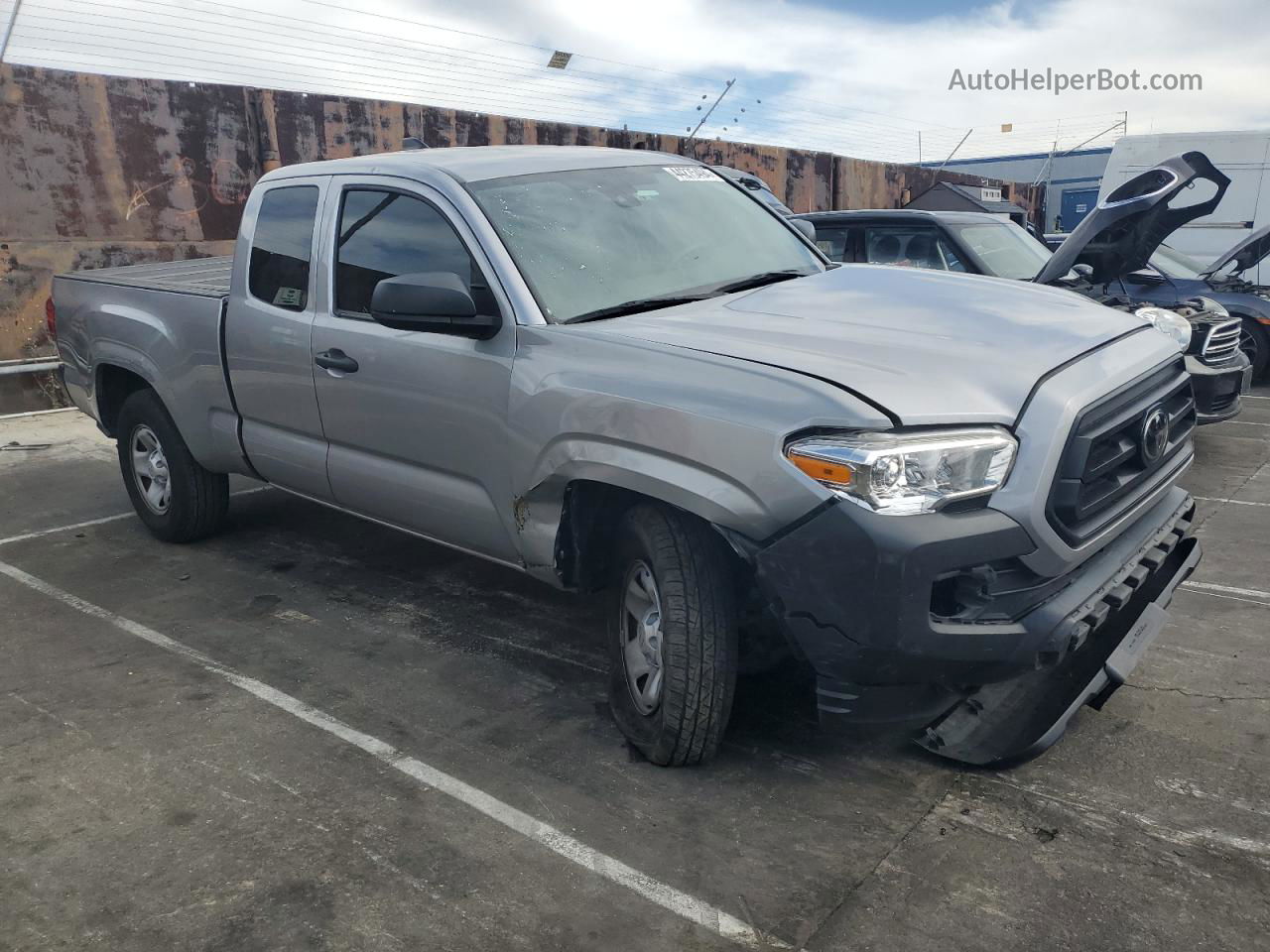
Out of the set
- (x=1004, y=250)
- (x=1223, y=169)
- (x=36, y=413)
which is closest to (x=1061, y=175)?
(x=1223, y=169)

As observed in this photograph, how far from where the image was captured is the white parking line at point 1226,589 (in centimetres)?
465

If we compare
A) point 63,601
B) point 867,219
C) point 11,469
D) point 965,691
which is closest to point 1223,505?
point 867,219

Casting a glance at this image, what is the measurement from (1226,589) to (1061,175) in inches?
1501

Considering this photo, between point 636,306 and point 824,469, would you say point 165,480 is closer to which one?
point 636,306

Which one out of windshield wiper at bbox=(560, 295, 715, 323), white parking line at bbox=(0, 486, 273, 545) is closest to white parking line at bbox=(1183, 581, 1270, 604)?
windshield wiper at bbox=(560, 295, 715, 323)

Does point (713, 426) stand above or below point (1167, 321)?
below

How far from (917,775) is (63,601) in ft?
13.2

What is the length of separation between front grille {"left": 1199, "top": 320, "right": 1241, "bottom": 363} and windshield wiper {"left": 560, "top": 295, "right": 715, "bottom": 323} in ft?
16.0

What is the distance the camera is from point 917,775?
3250 mm

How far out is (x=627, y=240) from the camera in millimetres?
3887

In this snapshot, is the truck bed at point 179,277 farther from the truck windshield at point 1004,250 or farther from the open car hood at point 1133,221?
the truck windshield at point 1004,250

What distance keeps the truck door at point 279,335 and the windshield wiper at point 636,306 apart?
1455mm

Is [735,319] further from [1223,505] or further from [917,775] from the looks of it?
[1223,505]

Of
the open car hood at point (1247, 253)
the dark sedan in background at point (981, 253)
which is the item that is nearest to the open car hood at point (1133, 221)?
the dark sedan in background at point (981, 253)
